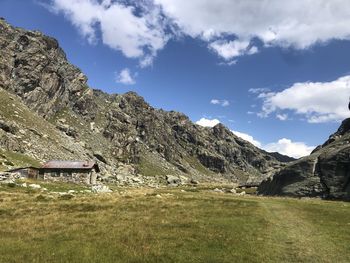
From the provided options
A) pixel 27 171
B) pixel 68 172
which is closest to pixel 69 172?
pixel 68 172

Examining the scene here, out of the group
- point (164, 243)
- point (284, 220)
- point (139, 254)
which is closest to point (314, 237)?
point (284, 220)

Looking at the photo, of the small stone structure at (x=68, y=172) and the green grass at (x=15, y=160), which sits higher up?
the green grass at (x=15, y=160)

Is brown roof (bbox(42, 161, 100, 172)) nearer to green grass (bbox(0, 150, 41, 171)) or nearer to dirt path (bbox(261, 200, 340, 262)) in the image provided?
green grass (bbox(0, 150, 41, 171))

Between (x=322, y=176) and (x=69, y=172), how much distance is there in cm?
5660

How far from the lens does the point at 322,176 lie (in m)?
68.6

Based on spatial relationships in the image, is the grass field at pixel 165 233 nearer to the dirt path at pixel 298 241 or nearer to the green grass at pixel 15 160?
the dirt path at pixel 298 241

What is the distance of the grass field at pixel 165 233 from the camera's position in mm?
20141

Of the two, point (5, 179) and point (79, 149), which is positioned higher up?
point (79, 149)

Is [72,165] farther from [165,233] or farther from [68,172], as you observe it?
[165,233]

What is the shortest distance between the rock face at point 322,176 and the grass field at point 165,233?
1013 inches

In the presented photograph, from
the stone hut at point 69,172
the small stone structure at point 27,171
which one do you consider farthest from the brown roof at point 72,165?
the small stone structure at point 27,171

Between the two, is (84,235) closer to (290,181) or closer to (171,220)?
(171,220)

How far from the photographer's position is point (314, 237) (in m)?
25.2

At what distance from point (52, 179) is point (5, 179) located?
2998 centimetres
